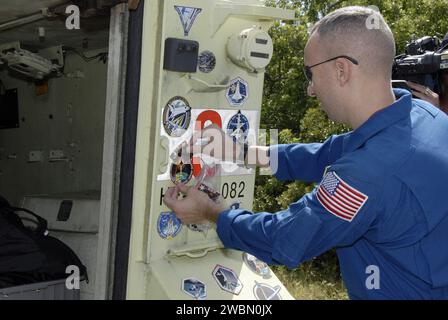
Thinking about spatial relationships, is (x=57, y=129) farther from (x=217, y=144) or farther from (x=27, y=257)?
(x=217, y=144)

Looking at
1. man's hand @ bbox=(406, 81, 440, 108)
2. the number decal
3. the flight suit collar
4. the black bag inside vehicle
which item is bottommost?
the black bag inside vehicle

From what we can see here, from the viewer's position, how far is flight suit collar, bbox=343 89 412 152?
2.11 m

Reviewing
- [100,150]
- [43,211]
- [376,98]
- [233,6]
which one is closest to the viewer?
[376,98]

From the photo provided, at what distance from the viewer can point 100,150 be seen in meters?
4.20

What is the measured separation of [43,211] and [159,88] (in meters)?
1.40

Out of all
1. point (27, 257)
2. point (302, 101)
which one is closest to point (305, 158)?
point (27, 257)

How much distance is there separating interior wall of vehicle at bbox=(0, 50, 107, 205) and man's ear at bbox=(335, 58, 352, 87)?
2268 mm

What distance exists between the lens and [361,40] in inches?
85.6

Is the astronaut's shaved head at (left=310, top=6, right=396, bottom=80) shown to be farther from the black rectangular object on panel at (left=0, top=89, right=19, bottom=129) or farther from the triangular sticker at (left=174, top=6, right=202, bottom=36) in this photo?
the black rectangular object on panel at (left=0, top=89, right=19, bottom=129)

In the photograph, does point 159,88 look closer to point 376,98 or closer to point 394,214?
point 376,98

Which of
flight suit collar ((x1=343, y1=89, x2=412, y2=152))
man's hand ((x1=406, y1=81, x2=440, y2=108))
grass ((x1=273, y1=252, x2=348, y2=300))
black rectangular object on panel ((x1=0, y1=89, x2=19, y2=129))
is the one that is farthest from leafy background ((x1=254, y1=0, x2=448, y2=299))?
flight suit collar ((x1=343, y1=89, x2=412, y2=152))

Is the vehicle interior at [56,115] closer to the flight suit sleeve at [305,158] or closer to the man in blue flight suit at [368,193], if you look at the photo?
the flight suit sleeve at [305,158]
